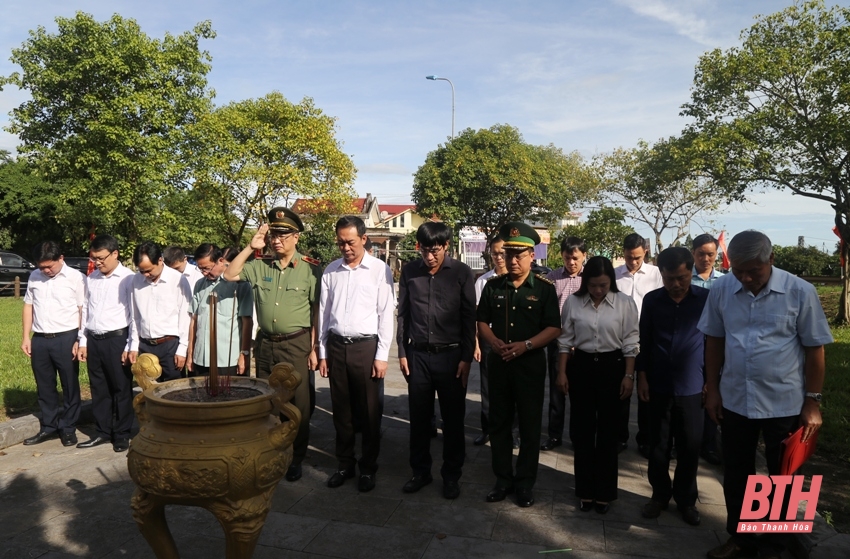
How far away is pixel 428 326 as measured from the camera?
429cm

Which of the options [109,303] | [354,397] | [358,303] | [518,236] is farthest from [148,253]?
[518,236]

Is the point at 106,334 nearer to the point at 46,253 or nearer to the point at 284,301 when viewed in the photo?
the point at 46,253

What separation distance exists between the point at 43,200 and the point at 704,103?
2924 cm

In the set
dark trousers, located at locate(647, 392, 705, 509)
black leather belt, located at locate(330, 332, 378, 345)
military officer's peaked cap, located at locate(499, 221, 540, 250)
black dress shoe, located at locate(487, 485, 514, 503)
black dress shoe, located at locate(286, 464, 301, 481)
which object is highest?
military officer's peaked cap, located at locate(499, 221, 540, 250)

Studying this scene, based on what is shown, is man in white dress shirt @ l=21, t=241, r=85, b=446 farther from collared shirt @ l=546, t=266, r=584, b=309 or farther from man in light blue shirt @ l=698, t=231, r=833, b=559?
man in light blue shirt @ l=698, t=231, r=833, b=559

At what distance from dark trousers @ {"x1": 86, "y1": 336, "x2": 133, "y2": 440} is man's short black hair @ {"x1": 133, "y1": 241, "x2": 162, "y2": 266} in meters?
0.77

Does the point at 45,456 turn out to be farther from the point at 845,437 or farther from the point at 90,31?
the point at 90,31

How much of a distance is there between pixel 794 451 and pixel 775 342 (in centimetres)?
52

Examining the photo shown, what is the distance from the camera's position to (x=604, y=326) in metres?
3.97

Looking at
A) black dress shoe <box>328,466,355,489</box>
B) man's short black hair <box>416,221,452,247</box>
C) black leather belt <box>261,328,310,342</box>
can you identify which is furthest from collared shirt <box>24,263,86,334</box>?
man's short black hair <box>416,221,452,247</box>

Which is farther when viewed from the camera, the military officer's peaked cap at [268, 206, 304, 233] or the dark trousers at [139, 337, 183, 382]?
the dark trousers at [139, 337, 183, 382]

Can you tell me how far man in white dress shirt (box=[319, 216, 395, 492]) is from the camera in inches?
173

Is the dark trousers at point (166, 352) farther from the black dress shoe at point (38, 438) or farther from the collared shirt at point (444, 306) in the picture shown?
the collared shirt at point (444, 306)

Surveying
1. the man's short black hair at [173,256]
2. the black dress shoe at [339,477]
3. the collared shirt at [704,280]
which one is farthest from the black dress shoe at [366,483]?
the collared shirt at [704,280]
